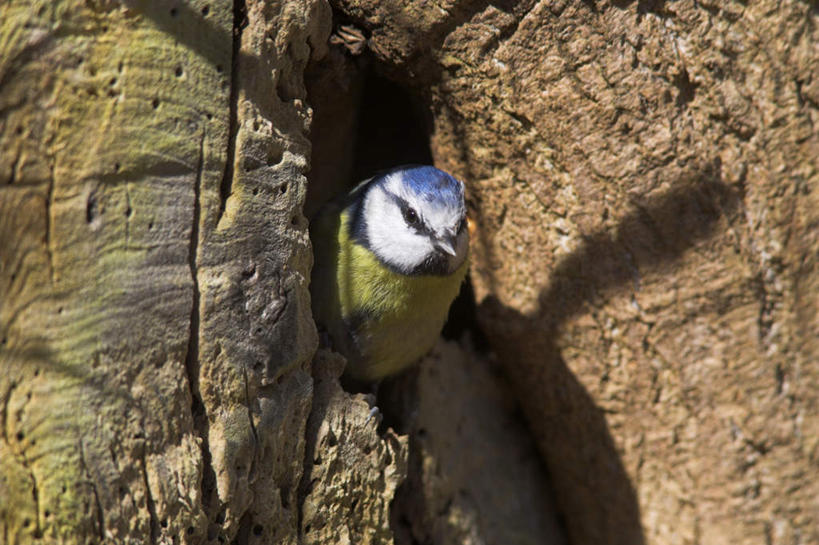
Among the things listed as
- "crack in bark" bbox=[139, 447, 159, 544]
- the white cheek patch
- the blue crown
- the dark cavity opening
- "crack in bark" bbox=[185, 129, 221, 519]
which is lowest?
"crack in bark" bbox=[139, 447, 159, 544]

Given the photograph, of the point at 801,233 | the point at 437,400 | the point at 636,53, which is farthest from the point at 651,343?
the point at 636,53

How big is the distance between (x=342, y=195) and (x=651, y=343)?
3.35 feet

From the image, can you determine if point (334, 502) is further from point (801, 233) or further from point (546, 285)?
point (801, 233)

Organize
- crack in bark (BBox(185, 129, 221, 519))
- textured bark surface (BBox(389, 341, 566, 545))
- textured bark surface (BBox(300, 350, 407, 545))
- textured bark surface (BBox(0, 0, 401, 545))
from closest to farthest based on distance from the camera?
textured bark surface (BBox(0, 0, 401, 545)) < crack in bark (BBox(185, 129, 221, 519)) < textured bark surface (BBox(300, 350, 407, 545)) < textured bark surface (BBox(389, 341, 566, 545))

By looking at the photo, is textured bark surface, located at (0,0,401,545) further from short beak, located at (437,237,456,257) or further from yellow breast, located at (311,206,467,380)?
short beak, located at (437,237,456,257)

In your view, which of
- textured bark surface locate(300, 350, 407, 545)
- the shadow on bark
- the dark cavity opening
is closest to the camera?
textured bark surface locate(300, 350, 407, 545)

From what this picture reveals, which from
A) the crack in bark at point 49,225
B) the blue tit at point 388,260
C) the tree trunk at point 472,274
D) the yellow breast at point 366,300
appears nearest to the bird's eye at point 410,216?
the blue tit at point 388,260

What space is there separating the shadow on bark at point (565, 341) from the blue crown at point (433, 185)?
435mm

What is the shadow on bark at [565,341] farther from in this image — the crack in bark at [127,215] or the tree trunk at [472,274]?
the crack in bark at [127,215]

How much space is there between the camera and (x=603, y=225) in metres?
2.07

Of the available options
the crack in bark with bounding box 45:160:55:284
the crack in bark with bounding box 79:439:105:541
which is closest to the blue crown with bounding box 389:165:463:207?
the crack in bark with bounding box 45:160:55:284

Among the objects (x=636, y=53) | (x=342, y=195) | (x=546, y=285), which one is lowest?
(x=546, y=285)

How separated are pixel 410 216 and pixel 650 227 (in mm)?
681

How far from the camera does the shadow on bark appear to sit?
2.03 metres
